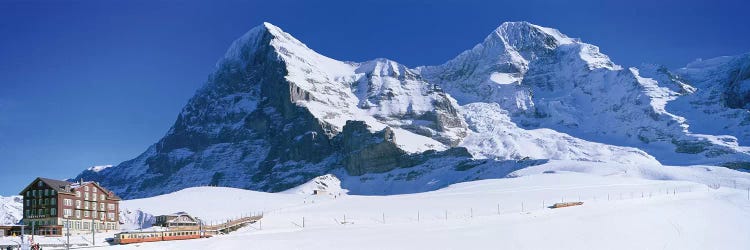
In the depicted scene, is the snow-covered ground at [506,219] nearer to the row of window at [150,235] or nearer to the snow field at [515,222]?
the snow field at [515,222]

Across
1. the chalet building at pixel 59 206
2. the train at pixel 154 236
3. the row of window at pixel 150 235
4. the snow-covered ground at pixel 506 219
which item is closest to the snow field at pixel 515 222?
the snow-covered ground at pixel 506 219

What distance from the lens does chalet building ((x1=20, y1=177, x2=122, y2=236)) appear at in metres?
78.8

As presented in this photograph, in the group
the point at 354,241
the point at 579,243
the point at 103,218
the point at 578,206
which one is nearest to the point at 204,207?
the point at 103,218

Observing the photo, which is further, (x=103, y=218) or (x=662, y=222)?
(x=103, y=218)

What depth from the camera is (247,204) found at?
124500 millimetres

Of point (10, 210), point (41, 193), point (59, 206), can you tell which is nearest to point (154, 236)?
point (59, 206)

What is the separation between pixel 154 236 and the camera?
207ft

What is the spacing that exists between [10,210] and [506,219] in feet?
285

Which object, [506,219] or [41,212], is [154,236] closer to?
[41,212]

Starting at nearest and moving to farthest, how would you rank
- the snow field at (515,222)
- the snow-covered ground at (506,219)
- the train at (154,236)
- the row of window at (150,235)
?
the snow field at (515,222) → the snow-covered ground at (506,219) → the train at (154,236) → the row of window at (150,235)

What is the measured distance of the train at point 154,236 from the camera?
198ft

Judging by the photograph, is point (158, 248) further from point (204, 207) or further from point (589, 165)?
point (589, 165)

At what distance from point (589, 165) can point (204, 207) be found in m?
106

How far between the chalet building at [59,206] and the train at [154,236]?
667 inches
